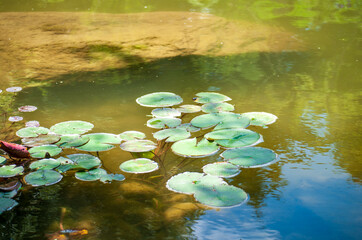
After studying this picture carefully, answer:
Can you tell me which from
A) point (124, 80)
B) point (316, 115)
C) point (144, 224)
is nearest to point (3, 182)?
point (144, 224)

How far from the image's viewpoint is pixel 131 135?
1.75 meters

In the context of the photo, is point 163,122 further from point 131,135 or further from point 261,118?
point 261,118

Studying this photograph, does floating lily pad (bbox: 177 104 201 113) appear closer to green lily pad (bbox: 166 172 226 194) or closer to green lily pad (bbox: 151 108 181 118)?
green lily pad (bbox: 151 108 181 118)

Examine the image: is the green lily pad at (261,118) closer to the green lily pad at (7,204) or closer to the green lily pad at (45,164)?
the green lily pad at (45,164)

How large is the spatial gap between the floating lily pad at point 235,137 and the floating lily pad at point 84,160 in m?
0.50

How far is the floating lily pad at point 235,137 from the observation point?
1.67 meters

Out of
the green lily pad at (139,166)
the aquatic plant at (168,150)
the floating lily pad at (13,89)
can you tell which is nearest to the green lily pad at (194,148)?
the aquatic plant at (168,150)

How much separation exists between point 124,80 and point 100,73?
214mm

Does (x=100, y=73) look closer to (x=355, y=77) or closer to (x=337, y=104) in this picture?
(x=337, y=104)

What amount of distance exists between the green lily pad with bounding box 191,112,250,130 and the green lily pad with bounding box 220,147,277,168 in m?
0.20

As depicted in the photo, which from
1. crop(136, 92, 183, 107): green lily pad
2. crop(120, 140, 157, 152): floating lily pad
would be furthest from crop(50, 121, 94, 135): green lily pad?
crop(136, 92, 183, 107): green lily pad

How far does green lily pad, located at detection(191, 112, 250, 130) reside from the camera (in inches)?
71.3

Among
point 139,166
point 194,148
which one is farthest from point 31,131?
point 194,148

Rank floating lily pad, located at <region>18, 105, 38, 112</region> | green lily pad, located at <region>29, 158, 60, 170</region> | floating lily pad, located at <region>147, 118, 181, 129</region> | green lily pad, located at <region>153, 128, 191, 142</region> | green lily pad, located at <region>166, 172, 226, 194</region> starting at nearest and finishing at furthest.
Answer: green lily pad, located at <region>166, 172, 226, 194</region> → green lily pad, located at <region>29, 158, 60, 170</region> → green lily pad, located at <region>153, 128, 191, 142</region> → floating lily pad, located at <region>147, 118, 181, 129</region> → floating lily pad, located at <region>18, 105, 38, 112</region>
